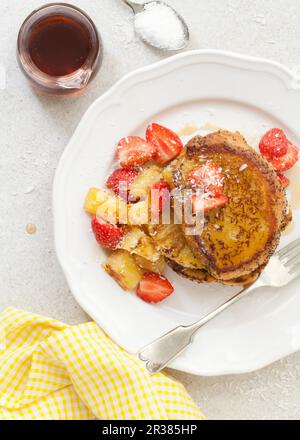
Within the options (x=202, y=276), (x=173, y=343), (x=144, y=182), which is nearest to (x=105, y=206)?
(x=144, y=182)

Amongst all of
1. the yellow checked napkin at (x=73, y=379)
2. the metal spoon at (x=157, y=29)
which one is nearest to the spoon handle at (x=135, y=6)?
the metal spoon at (x=157, y=29)

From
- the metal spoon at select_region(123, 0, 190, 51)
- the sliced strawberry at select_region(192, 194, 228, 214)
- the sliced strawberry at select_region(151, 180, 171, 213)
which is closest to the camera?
the sliced strawberry at select_region(192, 194, 228, 214)

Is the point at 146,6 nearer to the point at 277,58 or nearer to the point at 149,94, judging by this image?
the point at 149,94

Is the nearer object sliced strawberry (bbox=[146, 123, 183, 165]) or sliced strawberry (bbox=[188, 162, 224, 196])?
sliced strawberry (bbox=[188, 162, 224, 196])

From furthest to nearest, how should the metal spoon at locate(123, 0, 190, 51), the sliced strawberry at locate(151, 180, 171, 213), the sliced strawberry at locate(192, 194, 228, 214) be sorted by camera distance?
the metal spoon at locate(123, 0, 190, 51) < the sliced strawberry at locate(151, 180, 171, 213) < the sliced strawberry at locate(192, 194, 228, 214)

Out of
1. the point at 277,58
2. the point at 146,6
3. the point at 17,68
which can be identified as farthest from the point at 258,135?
the point at 17,68

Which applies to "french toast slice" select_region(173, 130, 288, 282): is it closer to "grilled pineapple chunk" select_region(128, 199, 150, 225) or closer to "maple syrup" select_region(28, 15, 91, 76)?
"grilled pineapple chunk" select_region(128, 199, 150, 225)

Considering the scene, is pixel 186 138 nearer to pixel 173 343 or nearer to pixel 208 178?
pixel 208 178

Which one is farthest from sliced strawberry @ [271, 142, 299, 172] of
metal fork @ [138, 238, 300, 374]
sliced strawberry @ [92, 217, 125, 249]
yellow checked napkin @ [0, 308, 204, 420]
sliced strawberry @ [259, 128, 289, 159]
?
yellow checked napkin @ [0, 308, 204, 420]
